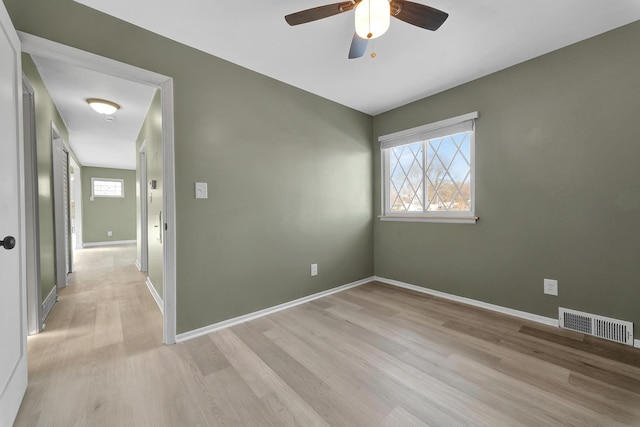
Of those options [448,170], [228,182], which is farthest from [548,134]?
[228,182]

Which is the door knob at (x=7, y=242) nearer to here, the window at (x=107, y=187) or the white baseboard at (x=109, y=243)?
the white baseboard at (x=109, y=243)

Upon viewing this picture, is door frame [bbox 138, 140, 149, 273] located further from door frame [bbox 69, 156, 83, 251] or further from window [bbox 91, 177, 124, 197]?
window [bbox 91, 177, 124, 197]

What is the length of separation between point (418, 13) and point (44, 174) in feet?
12.0

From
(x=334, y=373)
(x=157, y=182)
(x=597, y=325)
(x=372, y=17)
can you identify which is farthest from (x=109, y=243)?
(x=597, y=325)

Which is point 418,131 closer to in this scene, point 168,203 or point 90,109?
point 168,203

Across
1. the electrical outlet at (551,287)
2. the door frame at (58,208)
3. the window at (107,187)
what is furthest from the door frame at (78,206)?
the electrical outlet at (551,287)

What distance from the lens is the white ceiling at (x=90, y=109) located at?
253 centimetres

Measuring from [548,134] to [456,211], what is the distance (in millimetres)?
1020

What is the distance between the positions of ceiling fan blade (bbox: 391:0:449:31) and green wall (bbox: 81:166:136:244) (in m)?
9.04

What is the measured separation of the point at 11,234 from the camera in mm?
1277

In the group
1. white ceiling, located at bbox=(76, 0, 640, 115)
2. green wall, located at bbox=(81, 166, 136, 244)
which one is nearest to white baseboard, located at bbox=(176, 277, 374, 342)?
white ceiling, located at bbox=(76, 0, 640, 115)

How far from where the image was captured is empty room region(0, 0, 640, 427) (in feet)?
4.60

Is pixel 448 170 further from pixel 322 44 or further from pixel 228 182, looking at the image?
pixel 228 182

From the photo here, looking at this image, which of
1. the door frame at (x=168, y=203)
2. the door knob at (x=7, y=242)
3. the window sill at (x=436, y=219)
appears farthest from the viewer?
the window sill at (x=436, y=219)
